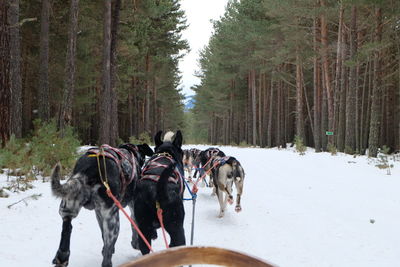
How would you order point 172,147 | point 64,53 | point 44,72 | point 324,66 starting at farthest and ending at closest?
point 324,66, point 64,53, point 44,72, point 172,147

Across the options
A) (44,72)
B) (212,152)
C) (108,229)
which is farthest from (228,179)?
(44,72)

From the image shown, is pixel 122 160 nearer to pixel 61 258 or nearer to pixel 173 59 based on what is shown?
pixel 61 258

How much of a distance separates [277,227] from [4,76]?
747 cm

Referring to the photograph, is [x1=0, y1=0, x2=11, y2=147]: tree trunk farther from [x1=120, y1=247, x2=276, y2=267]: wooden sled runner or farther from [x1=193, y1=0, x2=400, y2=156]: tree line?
[x1=193, y1=0, x2=400, y2=156]: tree line

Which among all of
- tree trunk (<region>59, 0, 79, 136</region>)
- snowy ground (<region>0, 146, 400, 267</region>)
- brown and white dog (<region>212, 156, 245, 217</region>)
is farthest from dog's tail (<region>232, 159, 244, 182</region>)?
tree trunk (<region>59, 0, 79, 136</region>)

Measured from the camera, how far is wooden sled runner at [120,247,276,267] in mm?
1146

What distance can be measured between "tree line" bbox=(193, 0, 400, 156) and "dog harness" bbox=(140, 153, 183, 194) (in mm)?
13148

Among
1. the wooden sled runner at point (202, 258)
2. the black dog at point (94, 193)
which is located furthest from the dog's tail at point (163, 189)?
the wooden sled runner at point (202, 258)

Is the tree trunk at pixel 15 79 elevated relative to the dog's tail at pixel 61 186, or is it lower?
elevated

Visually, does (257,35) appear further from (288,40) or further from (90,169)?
(90,169)

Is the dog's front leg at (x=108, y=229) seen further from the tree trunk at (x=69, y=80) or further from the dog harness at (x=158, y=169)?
the tree trunk at (x=69, y=80)

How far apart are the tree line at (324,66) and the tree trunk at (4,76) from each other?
1374 centimetres

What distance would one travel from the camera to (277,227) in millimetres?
6363

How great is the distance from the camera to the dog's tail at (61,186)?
3.32 meters
